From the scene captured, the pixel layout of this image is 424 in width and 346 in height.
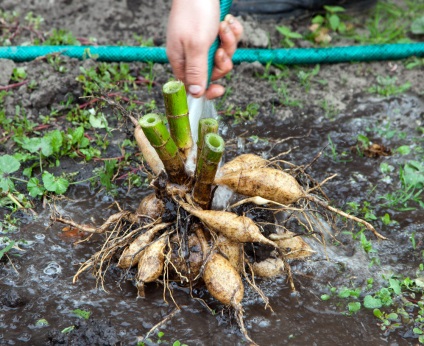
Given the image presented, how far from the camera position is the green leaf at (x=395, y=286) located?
7.34 feet

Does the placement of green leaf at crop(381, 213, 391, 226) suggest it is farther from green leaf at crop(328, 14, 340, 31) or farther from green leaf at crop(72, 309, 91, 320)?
green leaf at crop(328, 14, 340, 31)

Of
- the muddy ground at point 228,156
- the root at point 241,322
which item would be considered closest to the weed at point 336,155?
the muddy ground at point 228,156

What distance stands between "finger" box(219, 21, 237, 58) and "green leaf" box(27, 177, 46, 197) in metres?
1.06

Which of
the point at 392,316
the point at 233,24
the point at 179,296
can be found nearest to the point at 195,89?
the point at 233,24

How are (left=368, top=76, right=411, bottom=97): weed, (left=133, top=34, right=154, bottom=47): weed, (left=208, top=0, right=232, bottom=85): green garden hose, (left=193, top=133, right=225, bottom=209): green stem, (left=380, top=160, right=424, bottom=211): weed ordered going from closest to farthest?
(left=193, top=133, right=225, bottom=209): green stem → (left=208, top=0, right=232, bottom=85): green garden hose → (left=380, top=160, right=424, bottom=211): weed → (left=368, top=76, right=411, bottom=97): weed → (left=133, top=34, right=154, bottom=47): weed

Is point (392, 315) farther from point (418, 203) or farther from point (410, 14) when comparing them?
point (410, 14)

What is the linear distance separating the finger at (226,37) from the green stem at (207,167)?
2.14 ft

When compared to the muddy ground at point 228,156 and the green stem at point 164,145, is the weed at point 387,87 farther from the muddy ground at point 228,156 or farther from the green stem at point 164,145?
the green stem at point 164,145

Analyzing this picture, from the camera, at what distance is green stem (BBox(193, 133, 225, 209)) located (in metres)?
1.95

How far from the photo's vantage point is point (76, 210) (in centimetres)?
259

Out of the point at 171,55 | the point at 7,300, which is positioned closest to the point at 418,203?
the point at 171,55

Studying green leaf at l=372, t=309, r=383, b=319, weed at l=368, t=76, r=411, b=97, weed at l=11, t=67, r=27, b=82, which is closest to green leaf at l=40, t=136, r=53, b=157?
weed at l=11, t=67, r=27, b=82

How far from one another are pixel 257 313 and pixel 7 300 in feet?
3.10

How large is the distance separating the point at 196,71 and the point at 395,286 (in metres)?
1.17
